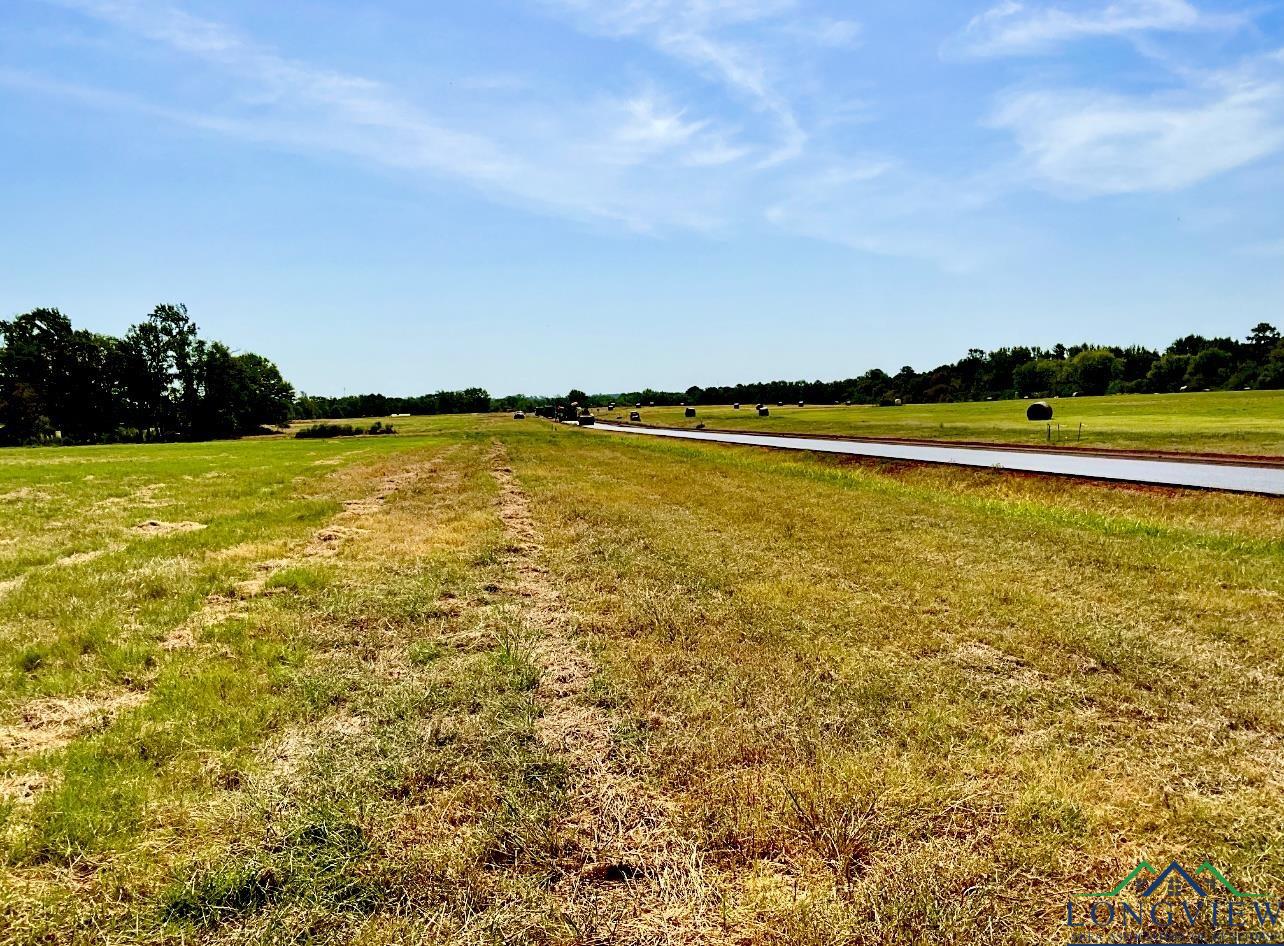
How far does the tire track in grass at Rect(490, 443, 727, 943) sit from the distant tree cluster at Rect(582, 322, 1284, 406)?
139 m

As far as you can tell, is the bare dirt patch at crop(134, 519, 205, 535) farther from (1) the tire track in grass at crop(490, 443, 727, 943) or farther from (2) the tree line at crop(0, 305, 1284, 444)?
(2) the tree line at crop(0, 305, 1284, 444)

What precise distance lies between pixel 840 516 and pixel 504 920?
13285 mm

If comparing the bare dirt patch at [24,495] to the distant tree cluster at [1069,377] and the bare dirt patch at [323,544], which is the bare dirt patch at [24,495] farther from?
the distant tree cluster at [1069,377]

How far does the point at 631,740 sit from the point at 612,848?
1.19 metres

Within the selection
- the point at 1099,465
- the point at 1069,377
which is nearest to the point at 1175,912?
the point at 1099,465


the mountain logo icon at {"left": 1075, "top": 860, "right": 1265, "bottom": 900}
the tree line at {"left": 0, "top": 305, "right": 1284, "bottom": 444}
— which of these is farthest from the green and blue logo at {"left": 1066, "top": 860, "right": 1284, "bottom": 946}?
the tree line at {"left": 0, "top": 305, "right": 1284, "bottom": 444}

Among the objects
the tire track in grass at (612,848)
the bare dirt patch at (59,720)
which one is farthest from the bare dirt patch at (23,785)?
the tire track in grass at (612,848)

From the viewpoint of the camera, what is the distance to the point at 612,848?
12.2ft

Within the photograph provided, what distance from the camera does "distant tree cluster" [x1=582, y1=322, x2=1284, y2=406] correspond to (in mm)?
123062

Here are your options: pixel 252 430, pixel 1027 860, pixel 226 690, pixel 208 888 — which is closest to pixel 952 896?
pixel 1027 860

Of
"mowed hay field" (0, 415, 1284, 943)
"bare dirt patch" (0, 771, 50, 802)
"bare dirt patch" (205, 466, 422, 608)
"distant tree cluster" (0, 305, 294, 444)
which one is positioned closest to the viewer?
"mowed hay field" (0, 415, 1284, 943)

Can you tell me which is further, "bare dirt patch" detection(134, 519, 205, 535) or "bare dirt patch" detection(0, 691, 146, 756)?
"bare dirt patch" detection(134, 519, 205, 535)

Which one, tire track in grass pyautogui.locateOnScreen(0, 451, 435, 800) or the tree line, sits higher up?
the tree line

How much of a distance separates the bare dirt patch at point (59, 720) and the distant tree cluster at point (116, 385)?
103 metres
